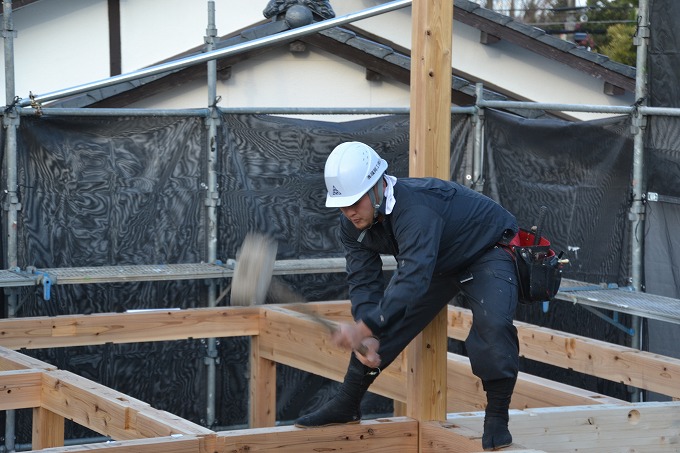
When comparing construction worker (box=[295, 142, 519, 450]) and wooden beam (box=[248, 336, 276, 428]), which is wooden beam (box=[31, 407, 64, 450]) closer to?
construction worker (box=[295, 142, 519, 450])

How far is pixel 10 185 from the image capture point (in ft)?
23.0

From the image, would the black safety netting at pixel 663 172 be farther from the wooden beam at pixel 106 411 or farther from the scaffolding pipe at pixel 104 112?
the wooden beam at pixel 106 411

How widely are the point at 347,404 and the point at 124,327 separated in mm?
2415

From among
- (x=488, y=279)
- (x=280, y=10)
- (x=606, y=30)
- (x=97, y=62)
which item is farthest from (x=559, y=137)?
(x=606, y=30)

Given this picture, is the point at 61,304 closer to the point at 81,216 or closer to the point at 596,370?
the point at 81,216

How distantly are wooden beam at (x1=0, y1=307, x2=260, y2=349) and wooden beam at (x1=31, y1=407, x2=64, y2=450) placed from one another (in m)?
1.08

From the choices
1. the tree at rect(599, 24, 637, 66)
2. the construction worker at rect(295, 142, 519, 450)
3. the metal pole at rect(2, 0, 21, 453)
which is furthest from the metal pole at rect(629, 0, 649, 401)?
the tree at rect(599, 24, 637, 66)

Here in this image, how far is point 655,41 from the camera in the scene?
7.02 metres

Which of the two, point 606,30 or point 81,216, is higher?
point 606,30

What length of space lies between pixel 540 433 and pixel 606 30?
14.4m

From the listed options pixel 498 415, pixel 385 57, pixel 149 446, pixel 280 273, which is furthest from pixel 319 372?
pixel 385 57

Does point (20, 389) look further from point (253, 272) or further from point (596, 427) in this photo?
point (596, 427)

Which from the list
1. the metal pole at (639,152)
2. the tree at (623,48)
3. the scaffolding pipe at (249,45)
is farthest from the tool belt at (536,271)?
the tree at (623,48)

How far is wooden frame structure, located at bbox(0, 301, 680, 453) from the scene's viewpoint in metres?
4.30
